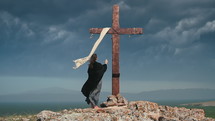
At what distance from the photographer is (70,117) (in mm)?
11227

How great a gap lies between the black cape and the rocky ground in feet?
4.93

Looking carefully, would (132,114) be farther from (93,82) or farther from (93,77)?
(93,77)

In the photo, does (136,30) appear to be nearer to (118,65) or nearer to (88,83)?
(118,65)

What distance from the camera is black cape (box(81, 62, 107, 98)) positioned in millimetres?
13812

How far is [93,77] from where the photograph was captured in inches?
544

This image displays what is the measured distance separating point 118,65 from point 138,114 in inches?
183

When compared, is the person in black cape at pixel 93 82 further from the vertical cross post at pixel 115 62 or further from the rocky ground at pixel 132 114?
the vertical cross post at pixel 115 62

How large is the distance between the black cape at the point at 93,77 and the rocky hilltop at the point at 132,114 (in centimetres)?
150

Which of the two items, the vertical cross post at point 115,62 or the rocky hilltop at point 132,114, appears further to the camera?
the vertical cross post at point 115,62

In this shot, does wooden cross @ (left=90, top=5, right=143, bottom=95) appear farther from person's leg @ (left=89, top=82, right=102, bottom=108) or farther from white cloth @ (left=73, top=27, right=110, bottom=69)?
person's leg @ (left=89, top=82, right=102, bottom=108)

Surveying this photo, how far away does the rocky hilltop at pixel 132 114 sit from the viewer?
1117cm

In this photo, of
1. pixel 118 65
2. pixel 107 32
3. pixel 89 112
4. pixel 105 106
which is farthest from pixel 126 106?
pixel 107 32

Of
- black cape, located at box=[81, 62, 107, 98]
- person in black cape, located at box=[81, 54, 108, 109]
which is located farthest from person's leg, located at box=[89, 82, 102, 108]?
black cape, located at box=[81, 62, 107, 98]

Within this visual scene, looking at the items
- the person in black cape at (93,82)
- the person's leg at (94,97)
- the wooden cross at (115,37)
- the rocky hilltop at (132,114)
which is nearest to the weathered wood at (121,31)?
the wooden cross at (115,37)
